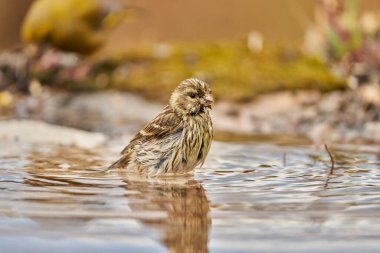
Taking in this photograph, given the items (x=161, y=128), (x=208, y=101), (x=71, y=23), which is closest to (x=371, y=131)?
(x=208, y=101)

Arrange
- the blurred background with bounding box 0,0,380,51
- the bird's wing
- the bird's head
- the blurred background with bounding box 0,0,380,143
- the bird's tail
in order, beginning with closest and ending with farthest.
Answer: the bird's tail < the bird's wing < the bird's head < the blurred background with bounding box 0,0,380,143 < the blurred background with bounding box 0,0,380,51

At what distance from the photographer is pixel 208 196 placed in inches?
173

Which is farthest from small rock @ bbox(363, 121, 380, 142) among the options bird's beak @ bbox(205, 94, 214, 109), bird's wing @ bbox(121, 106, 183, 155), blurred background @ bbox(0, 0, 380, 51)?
blurred background @ bbox(0, 0, 380, 51)

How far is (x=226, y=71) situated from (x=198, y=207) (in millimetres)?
5700

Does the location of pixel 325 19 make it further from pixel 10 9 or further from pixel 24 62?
pixel 10 9

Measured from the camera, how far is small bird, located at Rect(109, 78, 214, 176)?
5602mm

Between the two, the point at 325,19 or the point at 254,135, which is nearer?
the point at 254,135

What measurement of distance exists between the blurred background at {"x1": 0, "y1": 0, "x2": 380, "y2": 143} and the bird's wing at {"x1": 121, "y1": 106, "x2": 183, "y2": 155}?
2368mm

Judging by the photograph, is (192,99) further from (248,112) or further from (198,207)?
(248,112)

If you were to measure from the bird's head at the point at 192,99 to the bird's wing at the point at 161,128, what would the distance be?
73mm

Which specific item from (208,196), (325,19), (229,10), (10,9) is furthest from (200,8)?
(208,196)

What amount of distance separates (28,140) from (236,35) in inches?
329

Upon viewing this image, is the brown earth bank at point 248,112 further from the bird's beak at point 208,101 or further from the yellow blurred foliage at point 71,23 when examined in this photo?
the bird's beak at point 208,101

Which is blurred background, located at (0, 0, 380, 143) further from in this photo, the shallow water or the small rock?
the shallow water
